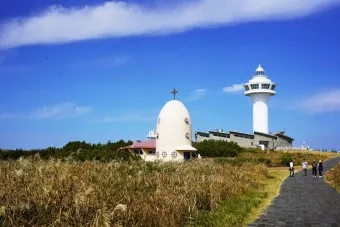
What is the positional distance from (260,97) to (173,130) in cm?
5392

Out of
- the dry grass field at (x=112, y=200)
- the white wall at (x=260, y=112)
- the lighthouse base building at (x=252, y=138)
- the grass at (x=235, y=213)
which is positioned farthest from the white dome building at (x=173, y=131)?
the white wall at (x=260, y=112)

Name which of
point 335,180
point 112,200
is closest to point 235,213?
point 112,200

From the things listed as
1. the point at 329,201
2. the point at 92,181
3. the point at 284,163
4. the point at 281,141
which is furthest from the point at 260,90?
the point at 92,181

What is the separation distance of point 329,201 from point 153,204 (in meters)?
9.29

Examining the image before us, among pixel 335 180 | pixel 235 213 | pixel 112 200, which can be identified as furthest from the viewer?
pixel 335 180

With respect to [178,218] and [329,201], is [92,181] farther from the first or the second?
[329,201]

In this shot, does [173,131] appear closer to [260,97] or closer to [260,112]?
[260,112]

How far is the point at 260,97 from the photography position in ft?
280

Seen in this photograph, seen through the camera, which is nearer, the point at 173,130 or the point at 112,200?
the point at 112,200

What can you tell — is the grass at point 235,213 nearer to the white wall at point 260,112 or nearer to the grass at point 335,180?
the grass at point 335,180

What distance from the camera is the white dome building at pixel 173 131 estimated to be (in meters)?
34.7

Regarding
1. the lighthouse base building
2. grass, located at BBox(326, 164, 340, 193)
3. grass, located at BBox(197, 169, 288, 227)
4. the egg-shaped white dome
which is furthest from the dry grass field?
the lighthouse base building

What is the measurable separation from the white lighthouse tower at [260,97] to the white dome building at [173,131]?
5126 centimetres

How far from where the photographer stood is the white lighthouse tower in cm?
8419
